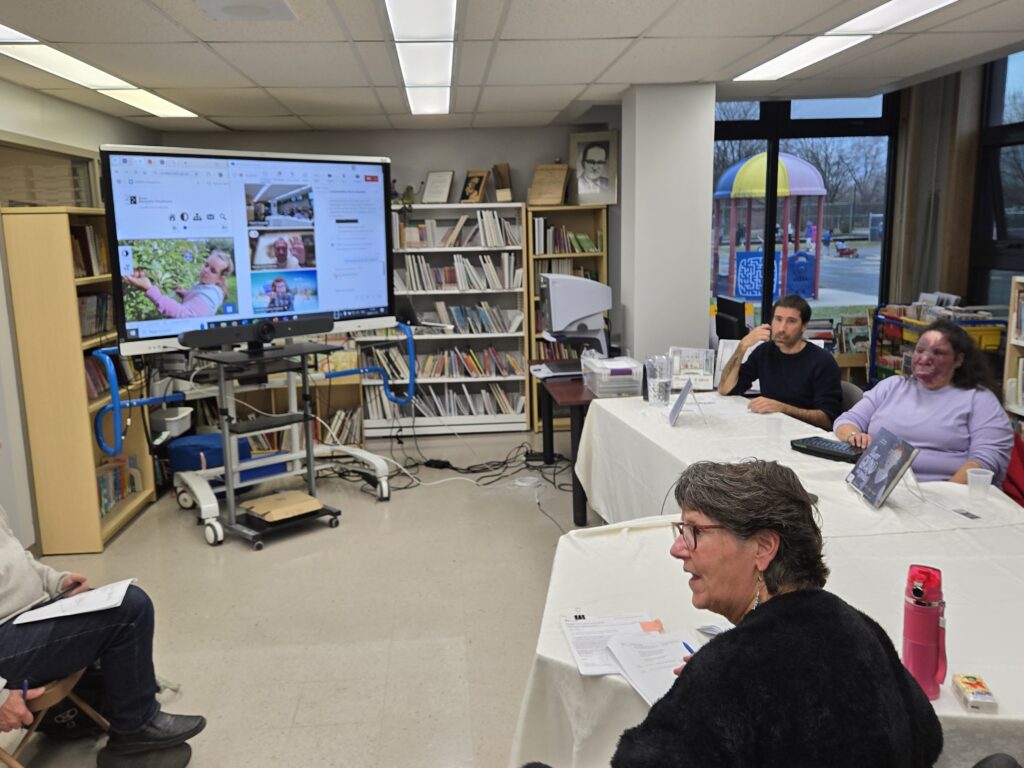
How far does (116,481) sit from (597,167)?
4.12 metres

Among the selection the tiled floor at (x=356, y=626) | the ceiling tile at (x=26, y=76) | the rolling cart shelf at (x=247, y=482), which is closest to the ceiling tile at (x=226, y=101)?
the ceiling tile at (x=26, y=76)

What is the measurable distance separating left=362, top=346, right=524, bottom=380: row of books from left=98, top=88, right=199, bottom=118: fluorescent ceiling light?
2189 millimetres

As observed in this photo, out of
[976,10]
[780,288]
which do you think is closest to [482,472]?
[780,288]

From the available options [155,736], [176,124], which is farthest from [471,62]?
[155,736]

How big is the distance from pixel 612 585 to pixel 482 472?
3.54 m

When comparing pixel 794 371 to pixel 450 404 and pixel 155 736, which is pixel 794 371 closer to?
pixel 155 736

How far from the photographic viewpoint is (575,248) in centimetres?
653

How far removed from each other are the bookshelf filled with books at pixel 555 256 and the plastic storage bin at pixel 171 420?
266cm

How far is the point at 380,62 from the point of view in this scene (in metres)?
4.22

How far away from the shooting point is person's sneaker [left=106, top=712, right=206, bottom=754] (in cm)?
239

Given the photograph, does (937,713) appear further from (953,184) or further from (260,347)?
(953,184)

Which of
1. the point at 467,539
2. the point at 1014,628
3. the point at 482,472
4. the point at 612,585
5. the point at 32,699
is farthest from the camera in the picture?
the point at 482,472

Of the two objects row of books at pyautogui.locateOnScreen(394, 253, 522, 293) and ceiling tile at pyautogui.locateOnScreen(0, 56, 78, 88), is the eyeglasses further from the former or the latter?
row of books at pyautogui.locateOnScreen(394, 253, 522, 293)

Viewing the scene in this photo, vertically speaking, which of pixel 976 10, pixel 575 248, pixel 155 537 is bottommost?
pixel 155 537
